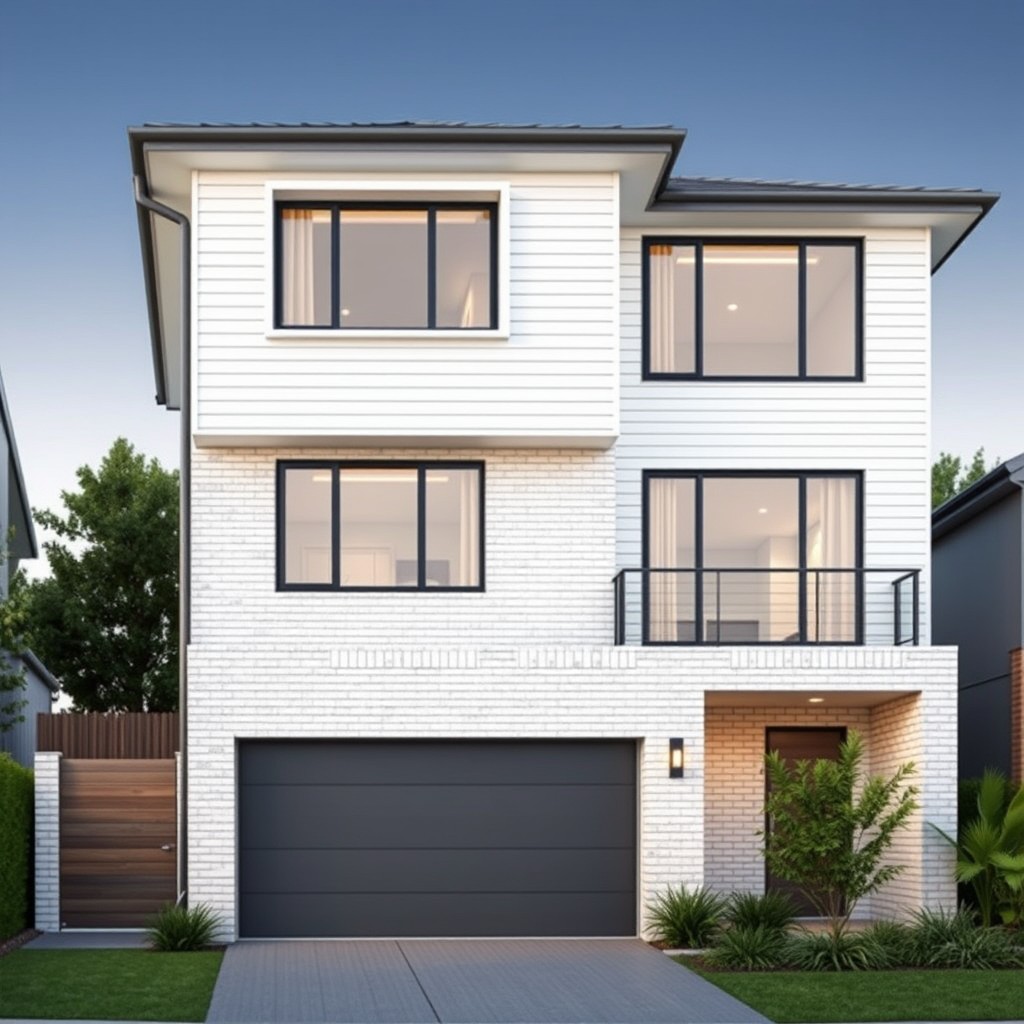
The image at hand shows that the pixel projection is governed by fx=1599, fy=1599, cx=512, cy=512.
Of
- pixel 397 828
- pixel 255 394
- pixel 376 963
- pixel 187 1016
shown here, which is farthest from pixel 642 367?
pixel 187 1016

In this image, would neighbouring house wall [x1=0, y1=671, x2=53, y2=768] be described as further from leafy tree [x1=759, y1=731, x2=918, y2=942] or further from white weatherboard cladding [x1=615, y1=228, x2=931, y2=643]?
leafy tree [x1=759, y1=731, x2=918, y2=942]

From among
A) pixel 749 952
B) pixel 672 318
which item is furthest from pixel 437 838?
pixel 672 318

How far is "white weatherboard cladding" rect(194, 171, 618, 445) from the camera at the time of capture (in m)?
18.6

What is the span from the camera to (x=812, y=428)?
20203mm

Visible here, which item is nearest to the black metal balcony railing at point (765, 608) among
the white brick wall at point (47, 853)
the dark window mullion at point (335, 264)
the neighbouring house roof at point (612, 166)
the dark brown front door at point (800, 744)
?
the dark brown front door at point (800, 744)

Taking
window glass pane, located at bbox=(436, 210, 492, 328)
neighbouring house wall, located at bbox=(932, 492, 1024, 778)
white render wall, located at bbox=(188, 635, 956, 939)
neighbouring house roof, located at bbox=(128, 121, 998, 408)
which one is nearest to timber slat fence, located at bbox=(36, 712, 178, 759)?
white render wall, located at bbox=(188, 635, 956, 939)

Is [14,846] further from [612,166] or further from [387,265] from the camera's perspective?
[612,166]

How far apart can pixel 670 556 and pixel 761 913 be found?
466cm

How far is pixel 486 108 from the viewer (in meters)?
35.2

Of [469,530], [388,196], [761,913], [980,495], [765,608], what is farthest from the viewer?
[980,495]

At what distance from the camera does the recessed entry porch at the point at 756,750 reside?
1988cm

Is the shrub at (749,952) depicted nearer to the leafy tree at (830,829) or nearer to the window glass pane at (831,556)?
the leafy tree at (830,829)

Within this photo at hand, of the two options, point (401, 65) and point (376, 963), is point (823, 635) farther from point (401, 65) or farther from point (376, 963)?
point (401, 65)

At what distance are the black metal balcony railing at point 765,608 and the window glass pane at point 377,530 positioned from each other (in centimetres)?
266
